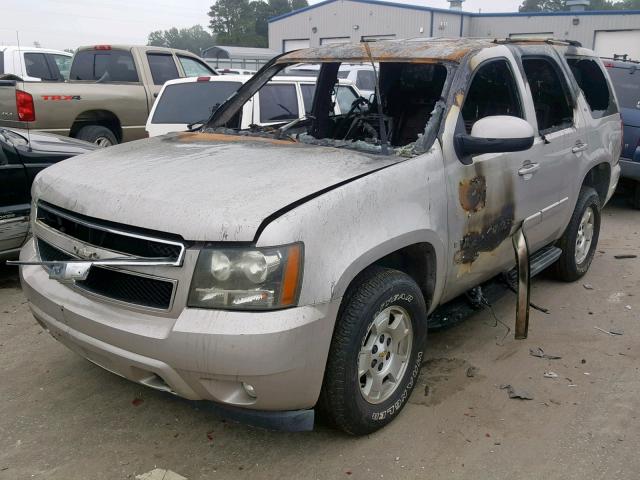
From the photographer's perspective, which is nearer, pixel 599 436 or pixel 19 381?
pixel 599 436

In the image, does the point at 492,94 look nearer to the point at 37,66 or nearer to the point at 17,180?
the point at 17,180

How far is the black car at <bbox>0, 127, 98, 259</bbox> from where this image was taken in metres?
4.77

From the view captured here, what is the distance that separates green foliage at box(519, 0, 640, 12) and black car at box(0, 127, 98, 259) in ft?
234

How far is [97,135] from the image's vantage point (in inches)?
368

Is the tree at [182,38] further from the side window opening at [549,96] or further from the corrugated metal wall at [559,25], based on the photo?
the side window opening at [549,96]

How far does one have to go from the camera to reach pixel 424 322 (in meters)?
3.22

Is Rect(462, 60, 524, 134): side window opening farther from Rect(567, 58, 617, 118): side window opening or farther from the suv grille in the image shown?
the suv grille

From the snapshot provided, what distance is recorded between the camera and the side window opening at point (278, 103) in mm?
6664

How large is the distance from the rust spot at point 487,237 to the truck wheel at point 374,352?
0.46 metres

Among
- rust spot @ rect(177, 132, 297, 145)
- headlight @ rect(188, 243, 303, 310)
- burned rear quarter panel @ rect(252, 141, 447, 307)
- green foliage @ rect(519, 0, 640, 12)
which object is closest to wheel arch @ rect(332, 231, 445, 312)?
burned rear quarter panel @ rect(252, 141, 447, 307)

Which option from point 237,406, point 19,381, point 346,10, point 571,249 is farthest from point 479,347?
point 346,10

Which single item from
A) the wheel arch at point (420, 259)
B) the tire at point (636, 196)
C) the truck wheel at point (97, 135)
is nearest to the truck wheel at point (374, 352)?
the wheel arch at point (420, 259)

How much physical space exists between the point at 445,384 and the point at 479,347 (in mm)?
611

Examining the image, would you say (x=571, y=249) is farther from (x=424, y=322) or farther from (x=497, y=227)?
(x=424, y=322)
